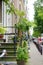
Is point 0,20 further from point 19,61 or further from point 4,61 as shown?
point 4,61

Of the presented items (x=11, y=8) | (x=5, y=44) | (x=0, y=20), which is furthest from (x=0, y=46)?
(x=11, y=8)

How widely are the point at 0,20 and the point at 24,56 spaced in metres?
2.73

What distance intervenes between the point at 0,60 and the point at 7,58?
0.37 metres

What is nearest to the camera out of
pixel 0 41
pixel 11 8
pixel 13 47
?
pixel 11 8

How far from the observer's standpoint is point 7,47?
1177cm

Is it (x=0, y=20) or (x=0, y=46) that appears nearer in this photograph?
(x=0, y=46)

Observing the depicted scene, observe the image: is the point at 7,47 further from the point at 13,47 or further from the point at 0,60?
the point at 0,60

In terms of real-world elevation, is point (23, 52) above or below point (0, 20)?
below

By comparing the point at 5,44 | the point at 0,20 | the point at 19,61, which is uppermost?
the point at 0,20

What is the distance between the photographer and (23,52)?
39.7ft

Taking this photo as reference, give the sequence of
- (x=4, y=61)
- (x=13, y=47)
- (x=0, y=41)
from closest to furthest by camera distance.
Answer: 1. (x=4, y=61)
2. (x=13, y=47)
3. (x=0, y=41)

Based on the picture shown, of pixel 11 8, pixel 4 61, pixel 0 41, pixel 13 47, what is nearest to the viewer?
pixel 11 8

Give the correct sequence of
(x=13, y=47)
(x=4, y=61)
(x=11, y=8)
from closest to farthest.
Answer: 1. (x=11, y=8)
2. (x=4, y=61)
3. (x=13, y=47)

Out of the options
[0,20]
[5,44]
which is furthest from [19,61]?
[0,20]
